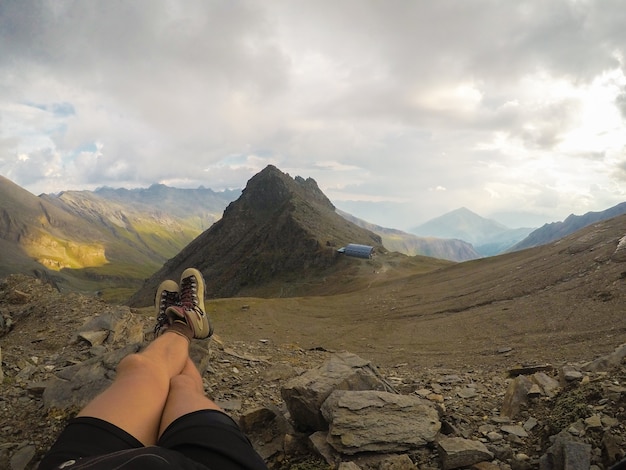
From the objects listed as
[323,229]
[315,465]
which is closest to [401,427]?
[315,465]

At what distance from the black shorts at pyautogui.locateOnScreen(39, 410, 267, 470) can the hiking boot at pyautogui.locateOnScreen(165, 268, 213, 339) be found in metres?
3.62

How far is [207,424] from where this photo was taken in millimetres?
3291

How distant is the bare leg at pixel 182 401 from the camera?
11.7ft

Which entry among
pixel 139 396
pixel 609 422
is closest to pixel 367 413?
pixel 609 422

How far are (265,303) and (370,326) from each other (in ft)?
44.4

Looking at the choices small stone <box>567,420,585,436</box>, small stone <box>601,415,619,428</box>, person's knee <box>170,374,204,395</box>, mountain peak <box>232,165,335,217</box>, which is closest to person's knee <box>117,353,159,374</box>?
person's knee <box>170,374,204,395</box>

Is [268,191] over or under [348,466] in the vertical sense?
over

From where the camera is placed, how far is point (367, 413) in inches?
218

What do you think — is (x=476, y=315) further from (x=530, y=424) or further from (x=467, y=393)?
(x=530, y=424)

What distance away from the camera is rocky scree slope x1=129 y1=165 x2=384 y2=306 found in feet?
253

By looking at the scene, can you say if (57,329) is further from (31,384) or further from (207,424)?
(207,424)

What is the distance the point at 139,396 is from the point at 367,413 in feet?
11.1

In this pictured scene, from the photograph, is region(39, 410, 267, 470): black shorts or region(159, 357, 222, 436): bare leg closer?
region(39, 410, 267, 470): black shorts

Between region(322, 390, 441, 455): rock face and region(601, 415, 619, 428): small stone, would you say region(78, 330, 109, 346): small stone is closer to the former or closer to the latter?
region(322, 390, 441, 455): rock face
